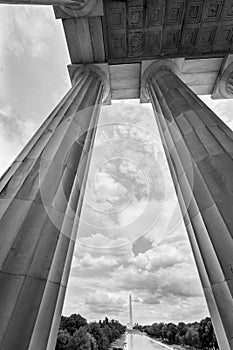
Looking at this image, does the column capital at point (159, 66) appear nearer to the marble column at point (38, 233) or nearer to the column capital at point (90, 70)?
the column capital at point (90, 70)

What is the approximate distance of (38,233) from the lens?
15.2 ft

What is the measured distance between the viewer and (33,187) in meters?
5.35

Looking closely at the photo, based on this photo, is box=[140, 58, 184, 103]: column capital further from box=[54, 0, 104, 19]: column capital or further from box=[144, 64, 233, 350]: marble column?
box=[144, 64, 233, 350]: marble column

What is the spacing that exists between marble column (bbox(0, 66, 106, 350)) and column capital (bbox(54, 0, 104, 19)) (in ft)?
26.1

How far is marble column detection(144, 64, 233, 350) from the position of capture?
4.60m

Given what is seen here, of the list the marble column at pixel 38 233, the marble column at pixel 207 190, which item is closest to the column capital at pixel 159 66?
the marble column at pixel 207 190

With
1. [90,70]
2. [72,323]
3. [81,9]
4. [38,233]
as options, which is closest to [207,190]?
[38,233]

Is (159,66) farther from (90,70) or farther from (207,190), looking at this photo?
(207,190)

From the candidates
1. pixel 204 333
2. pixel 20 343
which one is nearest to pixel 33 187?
pixel 20 343

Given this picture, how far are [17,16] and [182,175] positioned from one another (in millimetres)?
16439

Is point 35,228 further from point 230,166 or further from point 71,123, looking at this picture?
point 230,166

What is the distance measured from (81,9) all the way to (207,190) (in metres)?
12.2

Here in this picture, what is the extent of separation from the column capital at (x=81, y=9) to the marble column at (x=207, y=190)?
23.0 ft

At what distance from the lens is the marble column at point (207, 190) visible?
181 inches
